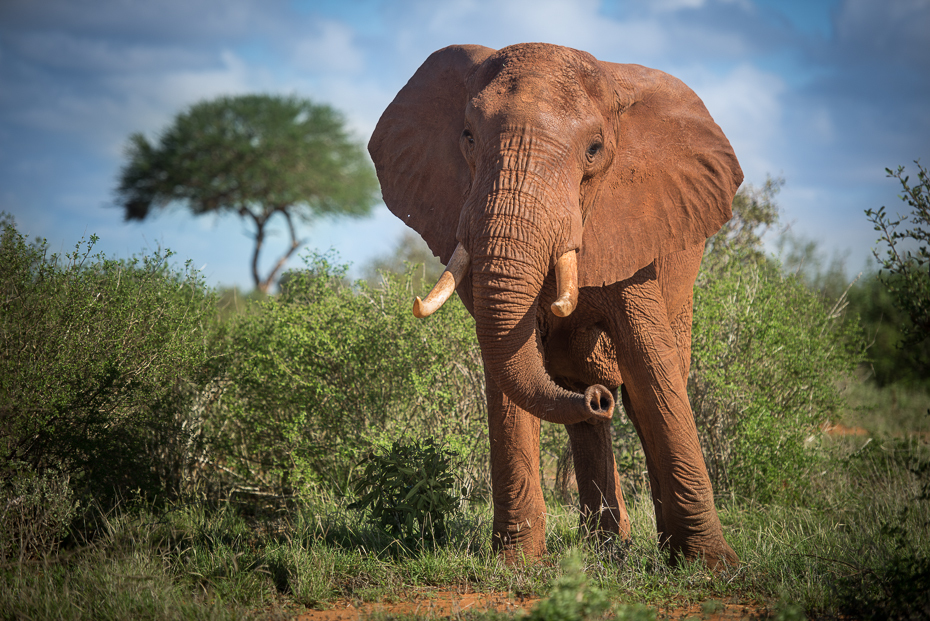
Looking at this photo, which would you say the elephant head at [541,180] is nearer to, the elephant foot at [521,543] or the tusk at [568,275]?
the tusk at [568,275]

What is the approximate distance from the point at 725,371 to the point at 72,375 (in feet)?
19.1

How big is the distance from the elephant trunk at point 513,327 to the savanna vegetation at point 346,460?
0.93 metres

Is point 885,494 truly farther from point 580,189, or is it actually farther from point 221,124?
point 221,124

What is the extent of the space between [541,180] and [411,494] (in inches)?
→ 92.9

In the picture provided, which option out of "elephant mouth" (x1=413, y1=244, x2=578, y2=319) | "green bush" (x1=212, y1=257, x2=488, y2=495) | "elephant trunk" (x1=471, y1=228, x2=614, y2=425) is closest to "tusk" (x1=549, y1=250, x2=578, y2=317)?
"elephant mouth" (x1=413, y1=244, x2=578, y2=319)

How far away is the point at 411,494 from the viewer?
4840mm

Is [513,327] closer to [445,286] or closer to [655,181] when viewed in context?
[445,286]

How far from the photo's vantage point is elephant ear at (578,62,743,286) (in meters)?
4.25

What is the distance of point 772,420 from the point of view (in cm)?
674

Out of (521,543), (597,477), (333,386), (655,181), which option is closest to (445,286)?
(655,181)

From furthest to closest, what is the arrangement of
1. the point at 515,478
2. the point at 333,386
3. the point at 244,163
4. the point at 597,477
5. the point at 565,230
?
the point at 244,163 < the point at 333,386 < the point at 597,477 < the point at 515,478 < the point at 565,230

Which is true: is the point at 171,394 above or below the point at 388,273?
below

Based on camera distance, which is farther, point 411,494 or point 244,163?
point 244,163

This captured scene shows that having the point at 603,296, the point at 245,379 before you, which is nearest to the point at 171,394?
the point at 245,379
